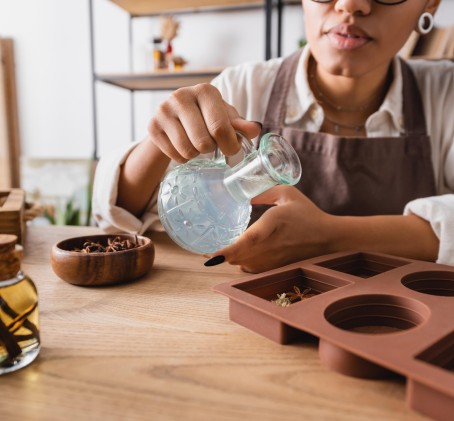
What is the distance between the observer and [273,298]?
64 cm

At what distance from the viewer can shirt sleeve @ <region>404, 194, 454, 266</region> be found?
0.84 metres

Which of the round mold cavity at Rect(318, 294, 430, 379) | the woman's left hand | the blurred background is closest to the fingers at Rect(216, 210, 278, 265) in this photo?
the woman's left hand

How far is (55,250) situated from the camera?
28.6 inches

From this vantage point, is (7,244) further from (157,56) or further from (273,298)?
(157,56)

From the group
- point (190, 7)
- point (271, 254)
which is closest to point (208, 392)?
point (271, 254)

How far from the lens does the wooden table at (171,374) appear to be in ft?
1.27

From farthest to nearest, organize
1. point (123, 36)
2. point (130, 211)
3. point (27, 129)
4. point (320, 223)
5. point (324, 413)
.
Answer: point (27, 129), point (123, 36), point (130, 211), point (320, 223), point (324, 413)

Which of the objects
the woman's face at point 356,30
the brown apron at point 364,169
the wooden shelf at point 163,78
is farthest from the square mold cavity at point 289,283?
the wooden shelf at point 163,78

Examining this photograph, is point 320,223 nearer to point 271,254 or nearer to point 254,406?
point 271,254

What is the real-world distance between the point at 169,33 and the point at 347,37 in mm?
1731

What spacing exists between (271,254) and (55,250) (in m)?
0.37

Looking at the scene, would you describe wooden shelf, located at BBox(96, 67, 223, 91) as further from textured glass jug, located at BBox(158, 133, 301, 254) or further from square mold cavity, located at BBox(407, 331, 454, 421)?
square mold cavity, located at BBox(407, 331, 454, 421)

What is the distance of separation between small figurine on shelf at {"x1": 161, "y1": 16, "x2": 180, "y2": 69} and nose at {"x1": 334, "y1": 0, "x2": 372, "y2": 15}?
5.46 feet

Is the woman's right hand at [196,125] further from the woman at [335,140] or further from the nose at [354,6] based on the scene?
the nose at [354,6]
